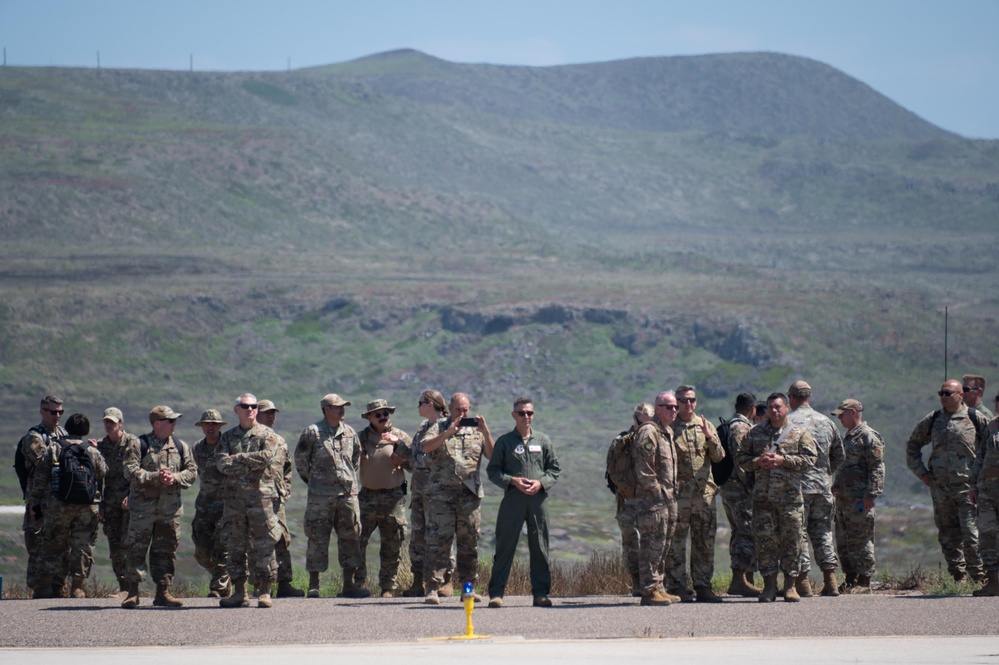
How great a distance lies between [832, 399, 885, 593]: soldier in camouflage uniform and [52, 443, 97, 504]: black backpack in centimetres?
768

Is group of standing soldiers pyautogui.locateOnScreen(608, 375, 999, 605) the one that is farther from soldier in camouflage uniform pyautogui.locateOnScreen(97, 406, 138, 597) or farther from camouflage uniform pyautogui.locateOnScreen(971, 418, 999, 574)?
soldier in camouflage uniform pyautogui.locateOnScreen(97, 406, 138, 597)

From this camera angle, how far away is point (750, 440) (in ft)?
49.6

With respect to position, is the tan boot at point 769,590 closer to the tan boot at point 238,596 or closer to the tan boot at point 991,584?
the tan boot at point 991,584

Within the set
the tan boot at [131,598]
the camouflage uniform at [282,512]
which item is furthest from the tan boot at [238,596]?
the tan boot at [131,598]

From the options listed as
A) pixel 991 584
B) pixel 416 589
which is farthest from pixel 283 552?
pixel 991 584

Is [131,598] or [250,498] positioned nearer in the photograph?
[250,498]

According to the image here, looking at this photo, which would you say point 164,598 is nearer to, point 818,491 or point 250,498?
point 250,498

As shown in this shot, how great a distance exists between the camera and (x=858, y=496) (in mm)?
16203

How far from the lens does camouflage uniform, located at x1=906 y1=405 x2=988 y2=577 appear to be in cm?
1599

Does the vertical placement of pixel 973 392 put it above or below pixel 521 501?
above

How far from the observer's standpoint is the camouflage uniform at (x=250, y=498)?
48.7ft

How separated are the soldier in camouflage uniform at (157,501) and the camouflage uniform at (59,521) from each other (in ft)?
2.79

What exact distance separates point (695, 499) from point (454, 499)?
2318mm

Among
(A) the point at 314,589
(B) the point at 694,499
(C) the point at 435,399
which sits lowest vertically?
(A) the point at 314,589
